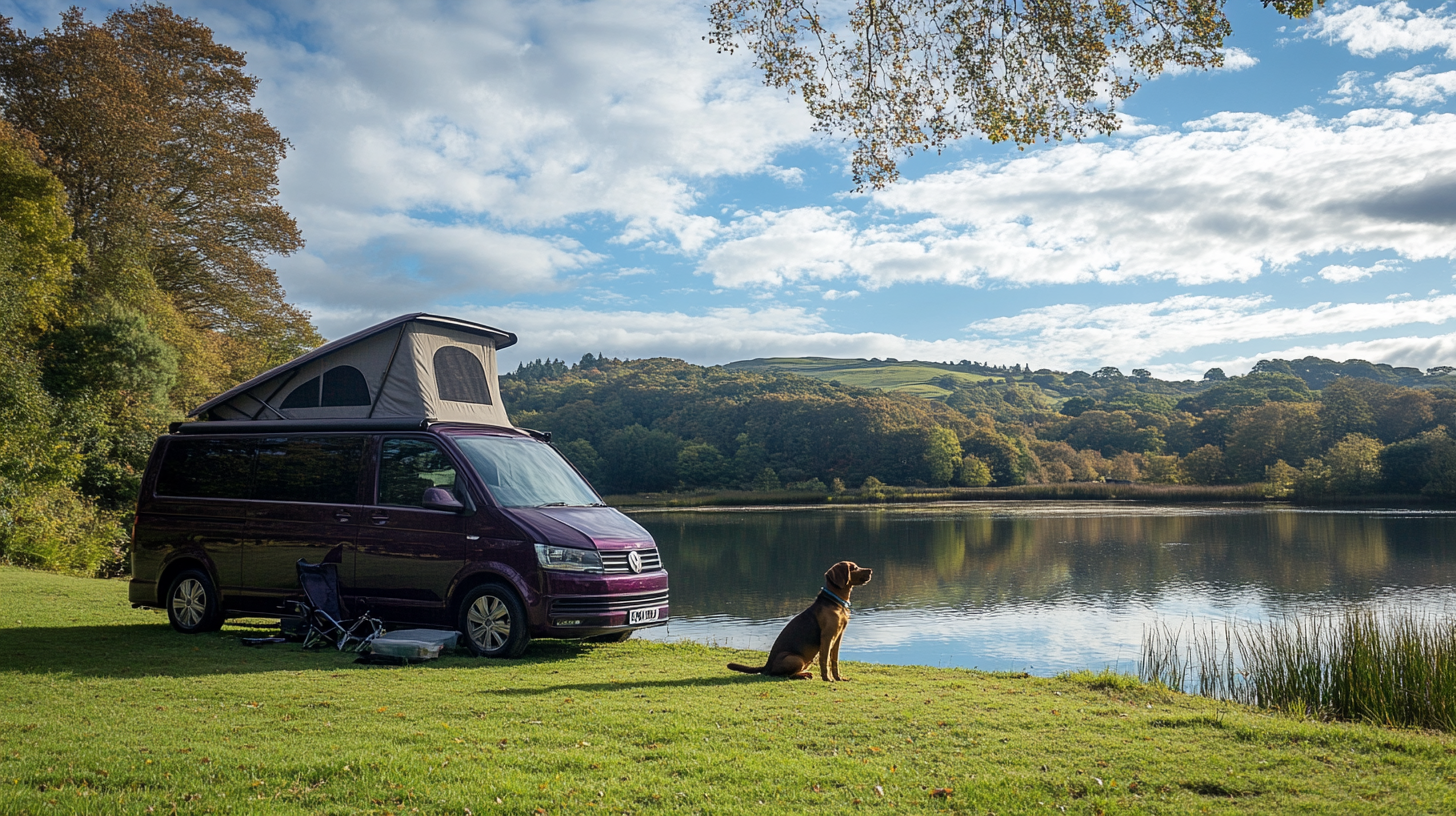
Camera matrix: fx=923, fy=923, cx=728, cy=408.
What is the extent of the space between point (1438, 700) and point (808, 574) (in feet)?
66.4

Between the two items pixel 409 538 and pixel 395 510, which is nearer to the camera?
pixel 409 538

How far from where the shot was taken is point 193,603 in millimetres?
10562

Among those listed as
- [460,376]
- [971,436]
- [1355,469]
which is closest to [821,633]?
[460,376]

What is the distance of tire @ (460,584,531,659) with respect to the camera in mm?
9172

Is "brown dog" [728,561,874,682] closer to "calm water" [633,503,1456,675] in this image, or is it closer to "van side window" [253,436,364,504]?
"van side window" [253,436,364,504]

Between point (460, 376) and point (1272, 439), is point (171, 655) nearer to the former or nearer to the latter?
point (460, 376)

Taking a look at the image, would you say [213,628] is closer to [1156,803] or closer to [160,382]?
[1156,803]

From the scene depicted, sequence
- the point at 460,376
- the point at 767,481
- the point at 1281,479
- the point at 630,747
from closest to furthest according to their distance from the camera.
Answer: the point at 630,747, the point at 460,376, the point at 1281,479, the point at 767,481

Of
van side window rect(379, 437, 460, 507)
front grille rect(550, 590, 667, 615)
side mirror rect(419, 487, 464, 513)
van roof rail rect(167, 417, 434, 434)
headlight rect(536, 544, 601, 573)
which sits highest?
van roof rail rect(167, 417, 434, 434)

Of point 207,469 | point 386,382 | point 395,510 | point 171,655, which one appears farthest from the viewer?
point 207,469

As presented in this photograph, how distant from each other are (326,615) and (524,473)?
2.47 meters

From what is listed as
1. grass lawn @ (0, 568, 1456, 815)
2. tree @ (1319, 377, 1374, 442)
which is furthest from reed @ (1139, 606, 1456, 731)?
tree @ (1319, 377, 1374, 442)

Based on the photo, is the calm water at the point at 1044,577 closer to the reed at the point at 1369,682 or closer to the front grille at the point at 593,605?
the reed at the point at 1369,682

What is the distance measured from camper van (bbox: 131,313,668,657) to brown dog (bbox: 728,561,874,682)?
1667 millimetres
